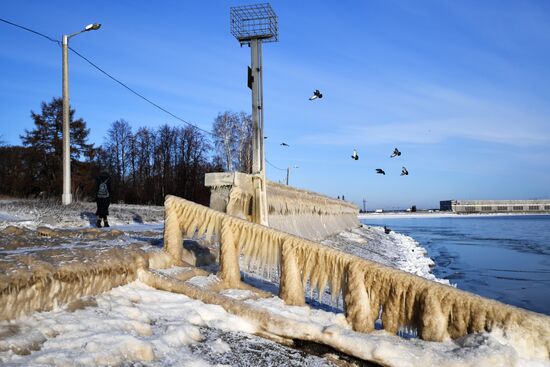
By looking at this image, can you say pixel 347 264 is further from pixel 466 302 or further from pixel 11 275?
pixel 11 275

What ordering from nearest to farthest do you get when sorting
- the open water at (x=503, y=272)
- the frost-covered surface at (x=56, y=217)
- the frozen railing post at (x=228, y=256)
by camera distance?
the frozen railing post at (x=228, y=256) < the frost-covered surface at (x=56, y=217) < the open water at (x=503, y=272)

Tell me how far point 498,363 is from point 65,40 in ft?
55.2

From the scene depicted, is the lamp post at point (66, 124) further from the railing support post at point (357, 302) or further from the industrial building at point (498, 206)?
the industrial building at point (498, 206)

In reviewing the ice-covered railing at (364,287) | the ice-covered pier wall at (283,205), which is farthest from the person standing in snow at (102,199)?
the ice-covered railing at (364,287)

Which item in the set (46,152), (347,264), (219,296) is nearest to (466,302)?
(347,264)

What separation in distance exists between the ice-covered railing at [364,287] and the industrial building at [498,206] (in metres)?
132

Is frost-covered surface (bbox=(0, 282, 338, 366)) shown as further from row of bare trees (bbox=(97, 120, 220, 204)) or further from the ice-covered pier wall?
row of bare trees (bbox=(97, 120, 220, 204))

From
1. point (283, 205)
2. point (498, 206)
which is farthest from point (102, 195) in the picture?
point (498, 206)

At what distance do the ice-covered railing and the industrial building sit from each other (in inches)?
5192

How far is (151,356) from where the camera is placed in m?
3.00

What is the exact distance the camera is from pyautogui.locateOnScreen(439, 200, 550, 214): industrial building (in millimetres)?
128500

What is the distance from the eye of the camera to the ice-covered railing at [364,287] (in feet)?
11.8

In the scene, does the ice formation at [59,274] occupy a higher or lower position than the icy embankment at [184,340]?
higher

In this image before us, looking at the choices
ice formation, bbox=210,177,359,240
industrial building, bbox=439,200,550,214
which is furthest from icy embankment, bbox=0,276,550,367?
industrial building, bbox=439,200,550,214
